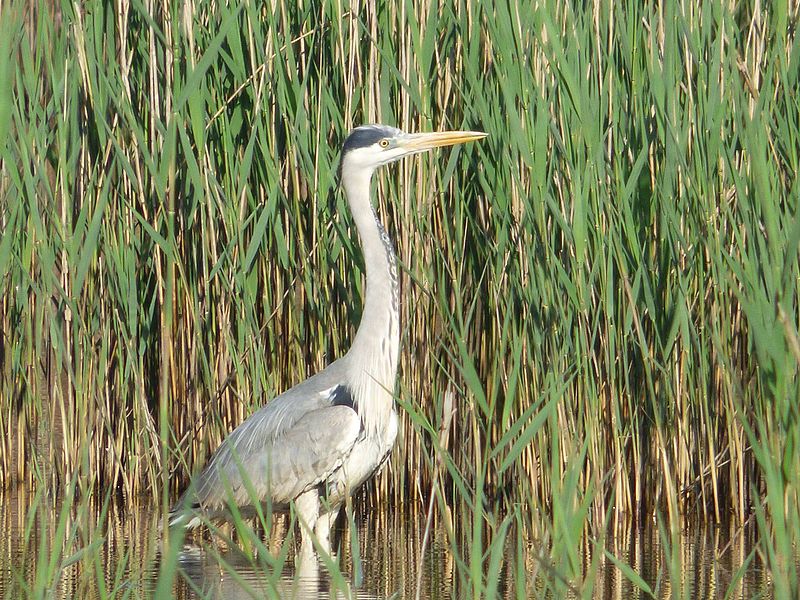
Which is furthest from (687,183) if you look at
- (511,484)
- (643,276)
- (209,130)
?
(209,130)

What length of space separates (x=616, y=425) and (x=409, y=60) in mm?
1290

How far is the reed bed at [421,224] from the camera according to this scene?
344 centimetres

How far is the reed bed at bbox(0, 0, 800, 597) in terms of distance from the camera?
3.44 meters

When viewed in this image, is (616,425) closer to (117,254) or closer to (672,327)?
(672,327)

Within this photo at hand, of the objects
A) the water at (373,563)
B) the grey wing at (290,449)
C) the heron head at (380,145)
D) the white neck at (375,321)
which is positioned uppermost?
the heron head at (380,145)

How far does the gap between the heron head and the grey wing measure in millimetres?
753

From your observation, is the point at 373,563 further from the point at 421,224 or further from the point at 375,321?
the point at 421,224

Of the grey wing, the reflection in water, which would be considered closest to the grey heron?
the grey wing

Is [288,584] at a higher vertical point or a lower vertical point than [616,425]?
lower

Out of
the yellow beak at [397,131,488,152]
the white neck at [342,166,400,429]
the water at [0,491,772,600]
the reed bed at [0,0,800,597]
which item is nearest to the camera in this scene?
the water at [0,491,772,600]

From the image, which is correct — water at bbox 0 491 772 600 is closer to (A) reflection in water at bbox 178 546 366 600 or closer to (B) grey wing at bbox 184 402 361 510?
(A) reflection in water at bbox 178 546 366 600

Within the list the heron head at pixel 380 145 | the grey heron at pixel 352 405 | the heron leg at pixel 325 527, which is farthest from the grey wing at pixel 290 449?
the heron head at pixel 380 145

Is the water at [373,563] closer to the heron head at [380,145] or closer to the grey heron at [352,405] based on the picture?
the grey heron at [352,405]

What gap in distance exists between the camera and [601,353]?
3.92 meters
